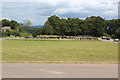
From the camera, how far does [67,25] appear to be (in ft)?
351

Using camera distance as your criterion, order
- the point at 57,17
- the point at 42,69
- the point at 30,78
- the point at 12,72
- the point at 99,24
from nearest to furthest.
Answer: the point at 30,78, the point at 12,72, the point at 42,69, the point at 99,24, the point at 57,17

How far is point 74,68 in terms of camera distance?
8898 mm

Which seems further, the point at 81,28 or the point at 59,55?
the point at 81,28

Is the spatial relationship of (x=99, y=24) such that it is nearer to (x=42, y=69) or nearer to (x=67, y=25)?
(x=67, y=25)

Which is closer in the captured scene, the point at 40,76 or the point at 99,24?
the point at 40,76

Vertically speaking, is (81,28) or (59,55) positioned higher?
(81,28)

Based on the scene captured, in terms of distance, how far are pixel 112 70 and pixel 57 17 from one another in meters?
111

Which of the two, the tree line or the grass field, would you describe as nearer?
the grass field

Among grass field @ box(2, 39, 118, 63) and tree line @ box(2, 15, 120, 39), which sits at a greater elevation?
tree line @ box(2, 15, 120, 39)

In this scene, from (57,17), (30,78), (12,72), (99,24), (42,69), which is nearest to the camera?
(30,78)

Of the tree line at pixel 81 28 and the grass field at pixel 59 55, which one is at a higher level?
the tree line at pixel 81 28

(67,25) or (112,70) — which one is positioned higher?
(67,25)

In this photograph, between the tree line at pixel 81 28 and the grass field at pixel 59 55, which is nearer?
the grass field at pixel 59 55

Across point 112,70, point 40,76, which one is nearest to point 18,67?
point 40,76
